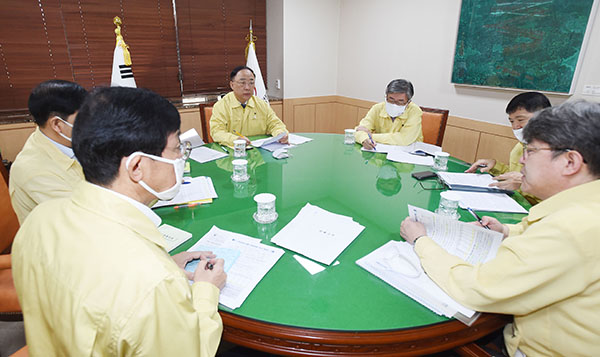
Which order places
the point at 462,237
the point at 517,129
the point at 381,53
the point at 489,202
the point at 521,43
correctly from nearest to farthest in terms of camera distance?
the point at 462,237 < the point at 489,202 < the point at 517,129 < the point at 521,43 < the point at 381,53

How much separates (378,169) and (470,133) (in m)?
1.82

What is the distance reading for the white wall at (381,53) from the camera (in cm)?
308

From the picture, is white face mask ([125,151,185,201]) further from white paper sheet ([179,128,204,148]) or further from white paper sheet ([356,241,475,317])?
white paper sheet ([179,128,204,148])

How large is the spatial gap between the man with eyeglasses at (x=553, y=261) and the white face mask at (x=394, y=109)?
1636 mm

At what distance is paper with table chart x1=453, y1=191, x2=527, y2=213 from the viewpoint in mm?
1419

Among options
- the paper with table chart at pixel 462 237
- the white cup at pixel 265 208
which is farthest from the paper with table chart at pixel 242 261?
the paper with table chart at pixel 462 237

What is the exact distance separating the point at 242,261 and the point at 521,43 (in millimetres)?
2985

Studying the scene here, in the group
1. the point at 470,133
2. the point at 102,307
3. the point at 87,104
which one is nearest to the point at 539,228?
the point at 102,307

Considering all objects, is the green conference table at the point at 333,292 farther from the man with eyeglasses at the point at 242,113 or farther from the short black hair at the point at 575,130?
the man with eyeglasses at the point at 242,113

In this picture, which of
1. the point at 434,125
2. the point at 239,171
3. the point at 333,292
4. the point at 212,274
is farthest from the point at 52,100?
the point at 434,125

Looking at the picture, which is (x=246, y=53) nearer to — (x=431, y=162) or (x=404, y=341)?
(x=431, y=162)

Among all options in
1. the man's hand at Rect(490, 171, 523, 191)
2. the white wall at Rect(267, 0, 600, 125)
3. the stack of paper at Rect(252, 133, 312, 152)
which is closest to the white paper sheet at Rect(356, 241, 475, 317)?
the man's hand at Rect(490, 171, 523, 191)

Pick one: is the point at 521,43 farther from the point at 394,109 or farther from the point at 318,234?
the point at 318,234

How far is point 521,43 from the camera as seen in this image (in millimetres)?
2682
